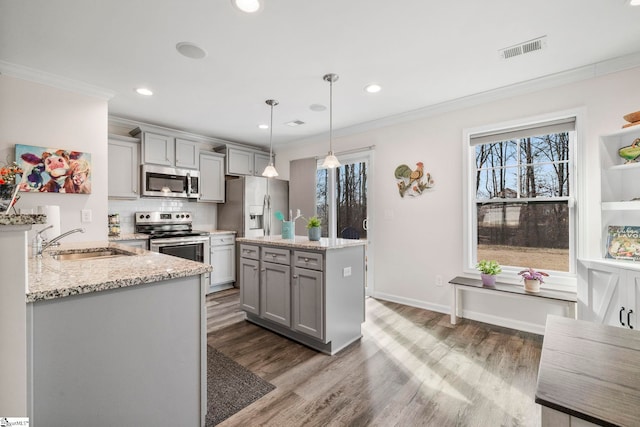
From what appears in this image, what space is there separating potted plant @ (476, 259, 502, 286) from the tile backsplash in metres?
4.13

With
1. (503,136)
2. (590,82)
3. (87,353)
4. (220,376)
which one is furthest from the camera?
(503,136)

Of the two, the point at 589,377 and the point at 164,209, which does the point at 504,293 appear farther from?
the point at 164,209

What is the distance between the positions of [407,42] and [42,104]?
3252 millimetres

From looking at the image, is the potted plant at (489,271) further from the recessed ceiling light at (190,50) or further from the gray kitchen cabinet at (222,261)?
the gray kitchen cabinet at (222,261)

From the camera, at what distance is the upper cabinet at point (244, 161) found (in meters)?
4.87

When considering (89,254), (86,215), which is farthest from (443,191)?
(86,215)

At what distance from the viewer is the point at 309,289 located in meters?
2.55

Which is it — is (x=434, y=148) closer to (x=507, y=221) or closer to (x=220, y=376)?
(x=507, y=221)

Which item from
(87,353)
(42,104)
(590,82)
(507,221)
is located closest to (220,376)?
(87,353)

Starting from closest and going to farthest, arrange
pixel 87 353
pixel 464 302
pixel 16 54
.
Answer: pixel 87 353 < pixel 16 54 < pixel 464 302

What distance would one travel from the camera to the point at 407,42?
7.17ft

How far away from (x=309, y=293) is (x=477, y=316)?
204 cm

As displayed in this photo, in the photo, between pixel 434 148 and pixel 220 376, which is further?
pixel 434 148

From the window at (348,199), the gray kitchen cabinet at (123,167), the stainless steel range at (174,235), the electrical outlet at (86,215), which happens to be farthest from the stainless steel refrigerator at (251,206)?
the electrical outlet at (86,215)
